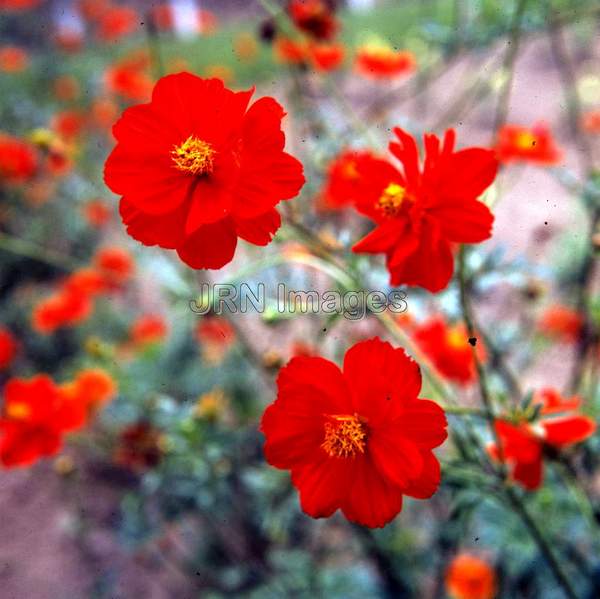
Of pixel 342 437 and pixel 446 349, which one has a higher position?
pixel 446 349

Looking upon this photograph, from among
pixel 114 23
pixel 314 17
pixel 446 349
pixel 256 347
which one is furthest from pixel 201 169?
pixel 114 23

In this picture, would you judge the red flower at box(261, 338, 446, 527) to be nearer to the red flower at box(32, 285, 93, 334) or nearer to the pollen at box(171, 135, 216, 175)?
the pollen at box(171, 135, 216, 175)

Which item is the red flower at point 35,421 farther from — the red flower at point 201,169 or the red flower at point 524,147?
the red flower at point 524,147

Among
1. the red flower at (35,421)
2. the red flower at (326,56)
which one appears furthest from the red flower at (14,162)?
the red flower at (35,421)

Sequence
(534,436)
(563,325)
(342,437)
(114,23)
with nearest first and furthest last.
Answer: (342,437) < (534,436) < (563,325) < (114,23)

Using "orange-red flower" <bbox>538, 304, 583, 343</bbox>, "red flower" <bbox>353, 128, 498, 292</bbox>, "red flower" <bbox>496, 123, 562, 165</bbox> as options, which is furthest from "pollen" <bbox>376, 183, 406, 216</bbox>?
"orange-red flower" <bbox>538, 304, 583, 343</bbox>

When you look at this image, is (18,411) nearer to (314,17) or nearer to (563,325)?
(314,17)
